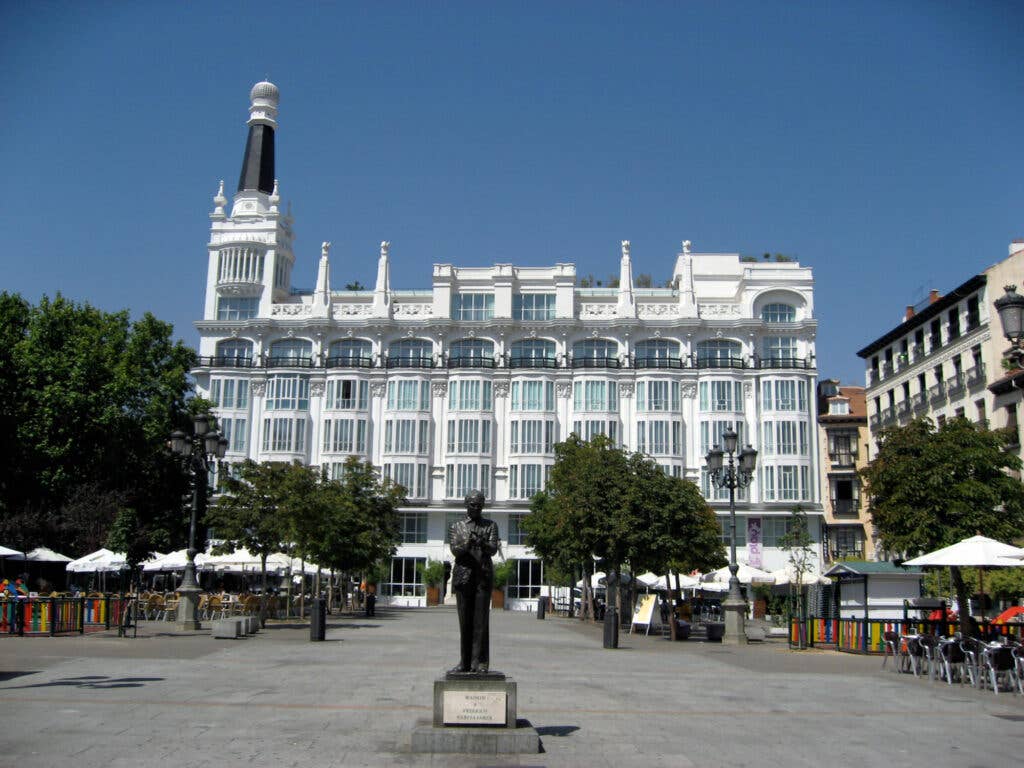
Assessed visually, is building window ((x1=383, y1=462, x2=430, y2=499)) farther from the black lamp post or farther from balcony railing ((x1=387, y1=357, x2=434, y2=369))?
the black lamp post

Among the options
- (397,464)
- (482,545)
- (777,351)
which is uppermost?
(777,351)

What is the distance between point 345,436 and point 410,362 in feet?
23.8

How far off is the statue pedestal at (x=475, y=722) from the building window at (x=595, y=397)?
197 feet

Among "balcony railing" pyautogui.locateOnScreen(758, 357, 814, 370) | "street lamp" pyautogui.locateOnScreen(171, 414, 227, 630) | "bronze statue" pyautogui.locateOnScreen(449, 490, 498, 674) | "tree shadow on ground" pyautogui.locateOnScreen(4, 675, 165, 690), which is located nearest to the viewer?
"bronze statue" pyautogui.locateOnScreen(449, 490, 498, 674)

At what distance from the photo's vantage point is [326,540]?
35.3 meters

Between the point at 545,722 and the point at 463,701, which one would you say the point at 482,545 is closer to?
the point at 463,701

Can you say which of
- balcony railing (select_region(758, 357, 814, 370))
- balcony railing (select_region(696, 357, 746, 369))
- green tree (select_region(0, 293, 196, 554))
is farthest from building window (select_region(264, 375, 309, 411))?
balcony railing (select_region(758, 357, 814, 370))

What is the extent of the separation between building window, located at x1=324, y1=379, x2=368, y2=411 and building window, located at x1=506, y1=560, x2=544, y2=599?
16310 mm

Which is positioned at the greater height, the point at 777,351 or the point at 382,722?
the point at 777,351

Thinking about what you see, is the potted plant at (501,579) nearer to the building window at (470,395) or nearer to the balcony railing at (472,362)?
the building window at (470,395)

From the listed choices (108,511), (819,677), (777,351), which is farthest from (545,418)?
(819,677)

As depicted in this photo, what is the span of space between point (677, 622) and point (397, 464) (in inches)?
1665

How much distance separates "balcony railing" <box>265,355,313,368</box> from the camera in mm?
72562

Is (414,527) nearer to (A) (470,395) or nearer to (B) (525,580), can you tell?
(B) (525,580)
